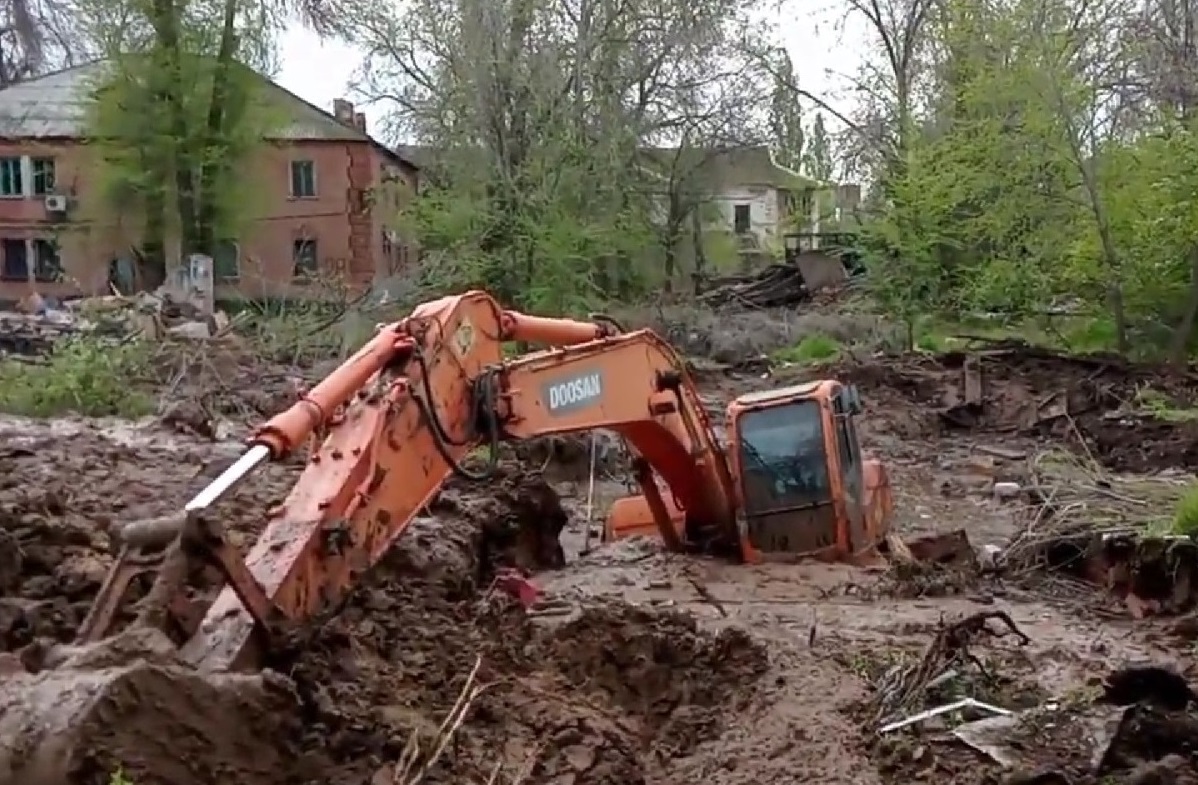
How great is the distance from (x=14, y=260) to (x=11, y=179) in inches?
90.0

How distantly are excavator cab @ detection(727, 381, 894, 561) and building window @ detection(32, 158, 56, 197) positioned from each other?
3519cm

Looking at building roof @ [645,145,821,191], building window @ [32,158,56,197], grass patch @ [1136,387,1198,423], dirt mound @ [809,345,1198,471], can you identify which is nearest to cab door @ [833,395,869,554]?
dirt mound @ [809,345,1198,471]

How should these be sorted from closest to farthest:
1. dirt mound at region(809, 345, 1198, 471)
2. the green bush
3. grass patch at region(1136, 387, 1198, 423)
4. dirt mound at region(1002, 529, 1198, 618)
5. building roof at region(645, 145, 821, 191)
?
dirt mound at region(1002, 529, 1198, 618) → the green bush → dirt mound at region(809, 345, 1198, 471) → grass patch at region(1136, 387, 1198, 423) → building roof at region(645, 145, 821, 191)

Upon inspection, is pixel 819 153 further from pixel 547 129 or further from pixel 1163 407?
pixel 1163 407

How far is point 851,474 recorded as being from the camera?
32.9ft

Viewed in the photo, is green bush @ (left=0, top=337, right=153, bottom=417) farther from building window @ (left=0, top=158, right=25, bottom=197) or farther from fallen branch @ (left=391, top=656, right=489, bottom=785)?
building window @ (left=0, top=158, right=25, bottom=197)

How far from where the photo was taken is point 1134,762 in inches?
211

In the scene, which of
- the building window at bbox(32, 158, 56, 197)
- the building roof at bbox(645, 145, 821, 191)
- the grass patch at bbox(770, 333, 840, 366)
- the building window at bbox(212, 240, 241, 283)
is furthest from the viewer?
the building window at bbox(32, 158, 56, 197)

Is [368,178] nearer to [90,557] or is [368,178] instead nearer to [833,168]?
[833,168]

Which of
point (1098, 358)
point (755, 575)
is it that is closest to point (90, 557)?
point (755, 575)

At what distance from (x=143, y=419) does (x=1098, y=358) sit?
476 inches

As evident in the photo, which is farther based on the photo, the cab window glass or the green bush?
the green bush

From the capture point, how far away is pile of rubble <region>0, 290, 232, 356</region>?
18.6 m

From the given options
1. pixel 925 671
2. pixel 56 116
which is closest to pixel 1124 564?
pixel 925 671
